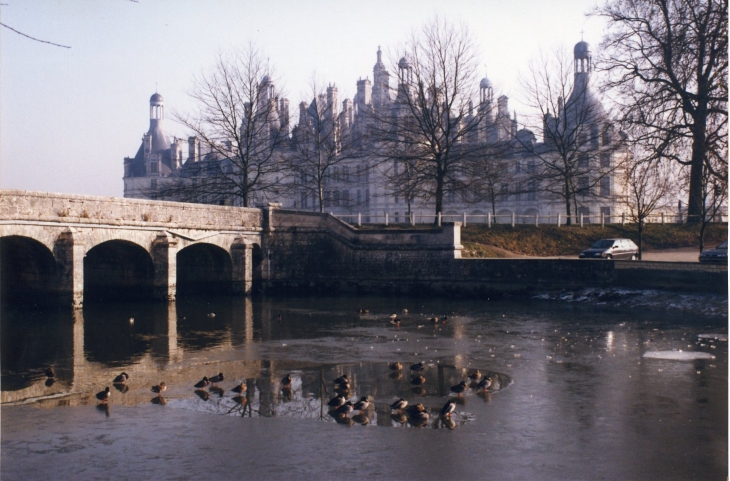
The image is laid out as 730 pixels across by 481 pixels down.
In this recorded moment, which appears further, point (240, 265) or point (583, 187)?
point (583, 187)

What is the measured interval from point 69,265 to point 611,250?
2443cm

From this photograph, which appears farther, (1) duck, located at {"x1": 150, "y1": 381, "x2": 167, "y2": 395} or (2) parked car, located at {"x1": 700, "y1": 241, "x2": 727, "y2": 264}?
(2) parked car, located at {"x1": 700, "y1": 241, "x2": 727, "y2": 264}

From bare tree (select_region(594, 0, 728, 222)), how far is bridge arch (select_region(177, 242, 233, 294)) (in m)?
19.1

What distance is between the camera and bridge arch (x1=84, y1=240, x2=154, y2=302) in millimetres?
34219

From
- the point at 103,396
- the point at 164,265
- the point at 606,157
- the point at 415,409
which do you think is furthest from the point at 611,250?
the point at 103,396

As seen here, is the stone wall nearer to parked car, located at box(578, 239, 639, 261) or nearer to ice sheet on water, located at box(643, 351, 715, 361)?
parked car, located at box(578, 239, 639, 261)

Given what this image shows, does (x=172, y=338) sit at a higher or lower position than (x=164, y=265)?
lower

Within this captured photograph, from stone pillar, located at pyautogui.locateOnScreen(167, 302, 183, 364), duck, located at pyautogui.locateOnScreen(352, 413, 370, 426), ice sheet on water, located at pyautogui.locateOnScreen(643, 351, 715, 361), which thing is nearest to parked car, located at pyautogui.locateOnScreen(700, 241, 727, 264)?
ice sheet on water, located at pyautogui.locateOnScreen(643, 351, 715, 361)

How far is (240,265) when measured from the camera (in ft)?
123

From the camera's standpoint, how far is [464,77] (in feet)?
152

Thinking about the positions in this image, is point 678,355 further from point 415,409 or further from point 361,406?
point 361,406

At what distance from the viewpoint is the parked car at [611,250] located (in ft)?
124

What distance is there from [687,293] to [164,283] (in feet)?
68.8

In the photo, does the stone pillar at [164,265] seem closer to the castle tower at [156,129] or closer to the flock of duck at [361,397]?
the flock of duck at [361,397]
